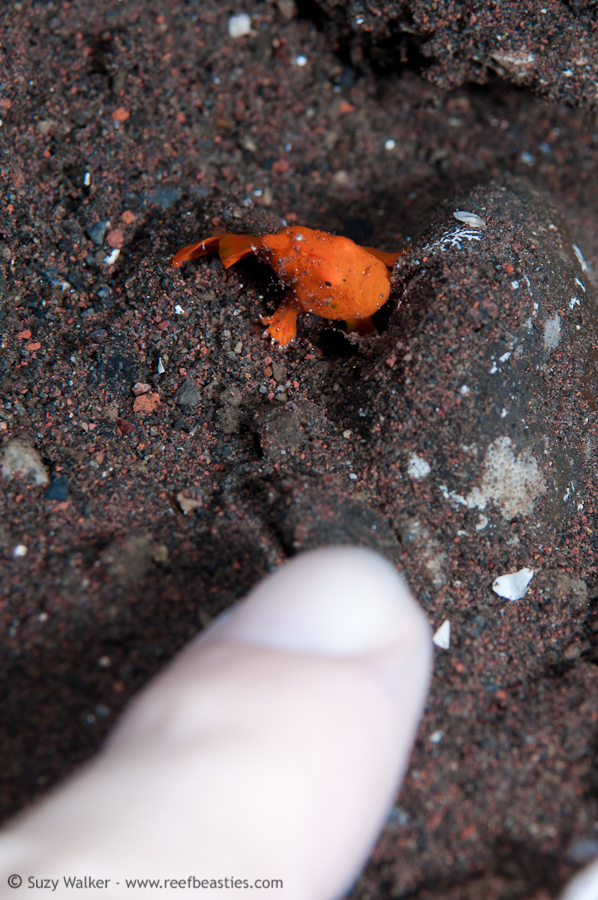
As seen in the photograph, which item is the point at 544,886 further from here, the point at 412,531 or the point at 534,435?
the point at 534,435

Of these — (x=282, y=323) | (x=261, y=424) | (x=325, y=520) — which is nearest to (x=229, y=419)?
(x=261, y=424)

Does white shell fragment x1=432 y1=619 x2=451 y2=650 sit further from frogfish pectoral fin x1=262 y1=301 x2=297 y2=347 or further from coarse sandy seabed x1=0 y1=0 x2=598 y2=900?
frogfish pectoral fin x1=262 y1=301 x2=297 y2=347

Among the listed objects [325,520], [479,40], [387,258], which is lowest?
[325,520]

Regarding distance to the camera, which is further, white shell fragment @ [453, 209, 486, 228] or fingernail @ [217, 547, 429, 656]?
white shell fragment @ [453, 209, 486, 228]

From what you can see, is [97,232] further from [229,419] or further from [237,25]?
[237,25]

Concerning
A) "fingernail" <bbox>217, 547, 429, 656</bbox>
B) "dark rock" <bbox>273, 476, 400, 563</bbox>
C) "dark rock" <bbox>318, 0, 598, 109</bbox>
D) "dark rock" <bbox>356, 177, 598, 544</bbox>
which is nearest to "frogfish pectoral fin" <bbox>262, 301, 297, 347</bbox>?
"dark rock" <bbox>356, 177, 598, 544</bbox>

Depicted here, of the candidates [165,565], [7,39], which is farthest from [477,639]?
[7,39]
